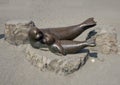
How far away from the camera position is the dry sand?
6094 mm

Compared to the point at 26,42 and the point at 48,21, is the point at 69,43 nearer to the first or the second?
the point at 26,42

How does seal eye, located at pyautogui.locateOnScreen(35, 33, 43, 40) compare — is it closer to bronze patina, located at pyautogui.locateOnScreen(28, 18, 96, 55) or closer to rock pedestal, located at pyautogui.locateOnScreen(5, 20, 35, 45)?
bronze patina, located at pyautogui.locateOnScreen(28, 18, 96, 55)

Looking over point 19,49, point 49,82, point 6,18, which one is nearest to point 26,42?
point 19,49

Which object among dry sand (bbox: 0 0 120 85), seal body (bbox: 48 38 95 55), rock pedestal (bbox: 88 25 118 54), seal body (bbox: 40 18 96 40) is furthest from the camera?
rock pedestal (bbox: 88 25 118 54)

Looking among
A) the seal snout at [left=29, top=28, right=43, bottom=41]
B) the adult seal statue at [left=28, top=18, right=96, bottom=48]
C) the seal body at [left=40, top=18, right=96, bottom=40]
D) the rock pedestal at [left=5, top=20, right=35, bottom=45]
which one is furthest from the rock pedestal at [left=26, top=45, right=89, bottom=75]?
the rock pedestal at [left=5, top=20, right=35, bottom=45]

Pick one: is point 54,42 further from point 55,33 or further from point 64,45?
point 55,33

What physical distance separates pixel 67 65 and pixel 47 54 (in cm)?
55

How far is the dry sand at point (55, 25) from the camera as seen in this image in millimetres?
6094

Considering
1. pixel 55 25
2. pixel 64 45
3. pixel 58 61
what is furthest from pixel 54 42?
pixel 55 25

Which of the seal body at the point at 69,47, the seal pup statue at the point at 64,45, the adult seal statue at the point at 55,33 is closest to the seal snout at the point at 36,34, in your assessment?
the adult seal statue at the point at 55,33

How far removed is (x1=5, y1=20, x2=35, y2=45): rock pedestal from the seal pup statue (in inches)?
55.3

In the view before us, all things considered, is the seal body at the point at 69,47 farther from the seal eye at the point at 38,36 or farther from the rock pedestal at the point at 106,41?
the rock pedestal at the point at 106,41

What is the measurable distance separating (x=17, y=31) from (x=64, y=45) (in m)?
1.80

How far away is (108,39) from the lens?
283 inches
